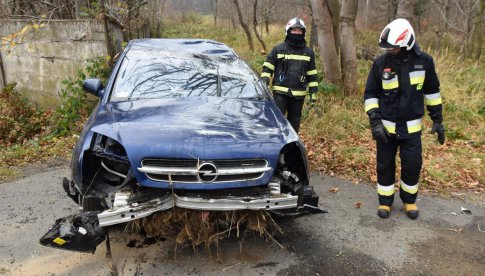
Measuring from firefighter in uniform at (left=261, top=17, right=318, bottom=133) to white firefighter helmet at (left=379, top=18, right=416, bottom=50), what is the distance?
166cm

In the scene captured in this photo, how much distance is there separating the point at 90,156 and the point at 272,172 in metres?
1.43

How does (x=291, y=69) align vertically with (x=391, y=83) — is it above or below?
above

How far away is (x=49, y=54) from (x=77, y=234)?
6.34 m

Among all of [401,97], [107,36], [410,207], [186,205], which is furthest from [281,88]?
[107,36]

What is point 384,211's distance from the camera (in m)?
4.26

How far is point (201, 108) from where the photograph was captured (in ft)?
11.8

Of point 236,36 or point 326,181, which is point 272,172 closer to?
point 326,181

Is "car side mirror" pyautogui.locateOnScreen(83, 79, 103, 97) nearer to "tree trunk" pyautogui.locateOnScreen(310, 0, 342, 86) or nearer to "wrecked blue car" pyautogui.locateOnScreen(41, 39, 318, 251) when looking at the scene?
"wrecked blue car" pyautogui.locateOnScreen(41, 39, 318, 251)

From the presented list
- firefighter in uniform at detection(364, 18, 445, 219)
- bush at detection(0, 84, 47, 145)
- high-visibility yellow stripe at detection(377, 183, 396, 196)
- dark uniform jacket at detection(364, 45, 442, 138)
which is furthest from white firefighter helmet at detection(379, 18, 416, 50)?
bush at detection(0, 84, 47, 145)

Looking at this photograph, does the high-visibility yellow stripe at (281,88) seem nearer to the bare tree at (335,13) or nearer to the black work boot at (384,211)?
the black work boot at (384,211)

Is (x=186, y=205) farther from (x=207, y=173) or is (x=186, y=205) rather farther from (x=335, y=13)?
(x=335, y=13)

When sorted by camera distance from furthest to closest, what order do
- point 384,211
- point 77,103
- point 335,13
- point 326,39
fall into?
1. point 335,13
2. point 326,39
3. point 77,103
4. point 384,211

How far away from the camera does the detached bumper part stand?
2725 millimetres

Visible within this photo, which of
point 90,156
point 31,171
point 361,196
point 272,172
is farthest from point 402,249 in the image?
point 31,171
